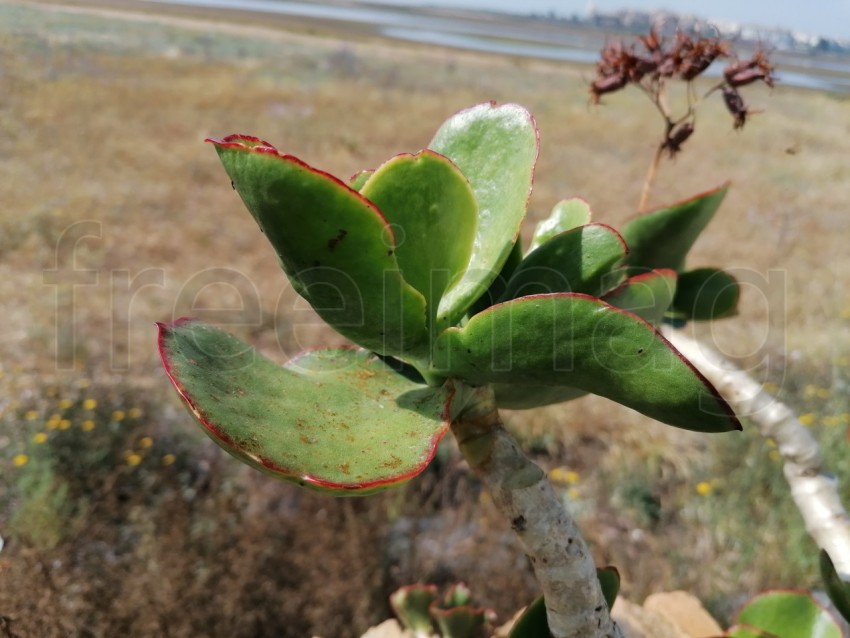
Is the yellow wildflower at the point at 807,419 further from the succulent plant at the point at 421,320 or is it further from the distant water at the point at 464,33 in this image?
the distant water at the point at 464,33

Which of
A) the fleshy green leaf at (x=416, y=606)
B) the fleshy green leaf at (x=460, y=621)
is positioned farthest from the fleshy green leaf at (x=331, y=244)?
the fleshy green leaf at (x=416, y=606)

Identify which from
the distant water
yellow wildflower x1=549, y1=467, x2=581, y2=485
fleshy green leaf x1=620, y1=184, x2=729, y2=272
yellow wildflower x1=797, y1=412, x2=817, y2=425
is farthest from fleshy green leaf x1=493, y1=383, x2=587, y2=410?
the distant water

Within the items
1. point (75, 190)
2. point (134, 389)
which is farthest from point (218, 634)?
point (75, 190)

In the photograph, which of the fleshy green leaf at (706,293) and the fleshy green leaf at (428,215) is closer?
the fleshy green leaf at (428,215)

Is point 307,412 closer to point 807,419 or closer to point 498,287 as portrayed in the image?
point 498,287

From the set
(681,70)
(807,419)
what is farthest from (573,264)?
(807,419)
